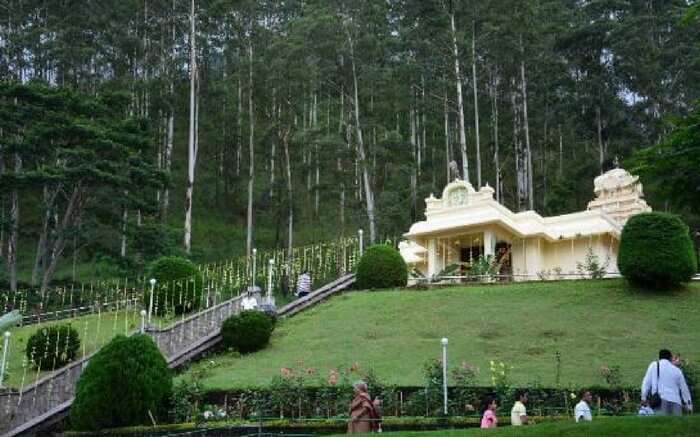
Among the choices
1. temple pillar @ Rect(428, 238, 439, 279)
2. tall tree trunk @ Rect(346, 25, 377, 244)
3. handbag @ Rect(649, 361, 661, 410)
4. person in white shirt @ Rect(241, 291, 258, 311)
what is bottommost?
handbag @ Rect(649, 361, 661, 410)

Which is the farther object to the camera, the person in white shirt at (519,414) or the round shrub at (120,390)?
the round shrub at (120,390)

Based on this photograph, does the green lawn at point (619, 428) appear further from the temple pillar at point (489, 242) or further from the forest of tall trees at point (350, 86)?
the forest of tall trees at point (350, 86)

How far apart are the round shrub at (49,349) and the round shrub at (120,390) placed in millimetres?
4723

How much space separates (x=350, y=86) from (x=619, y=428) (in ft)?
102

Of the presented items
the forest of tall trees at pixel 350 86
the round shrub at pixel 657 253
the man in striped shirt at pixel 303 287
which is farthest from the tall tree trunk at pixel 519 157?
the round shrub at pixel 657 253

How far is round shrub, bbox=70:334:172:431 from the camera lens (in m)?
13.3

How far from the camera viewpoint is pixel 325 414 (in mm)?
13461

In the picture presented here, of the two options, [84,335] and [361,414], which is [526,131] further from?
[361,414]

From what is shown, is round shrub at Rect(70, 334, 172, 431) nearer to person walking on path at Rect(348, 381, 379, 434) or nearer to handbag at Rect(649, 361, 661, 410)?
person walking on path at Rect(348, 381, 379, 434)

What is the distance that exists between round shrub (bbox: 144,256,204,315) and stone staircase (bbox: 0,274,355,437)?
5.91ft

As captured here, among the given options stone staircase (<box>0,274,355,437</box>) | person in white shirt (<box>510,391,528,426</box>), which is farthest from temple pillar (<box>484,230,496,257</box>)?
person in white shirt (<box>510,391,528,426</box>)

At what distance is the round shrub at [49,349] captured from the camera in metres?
18.0

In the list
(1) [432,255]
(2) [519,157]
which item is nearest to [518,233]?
(1) [432,255]

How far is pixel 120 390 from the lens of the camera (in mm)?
13430
